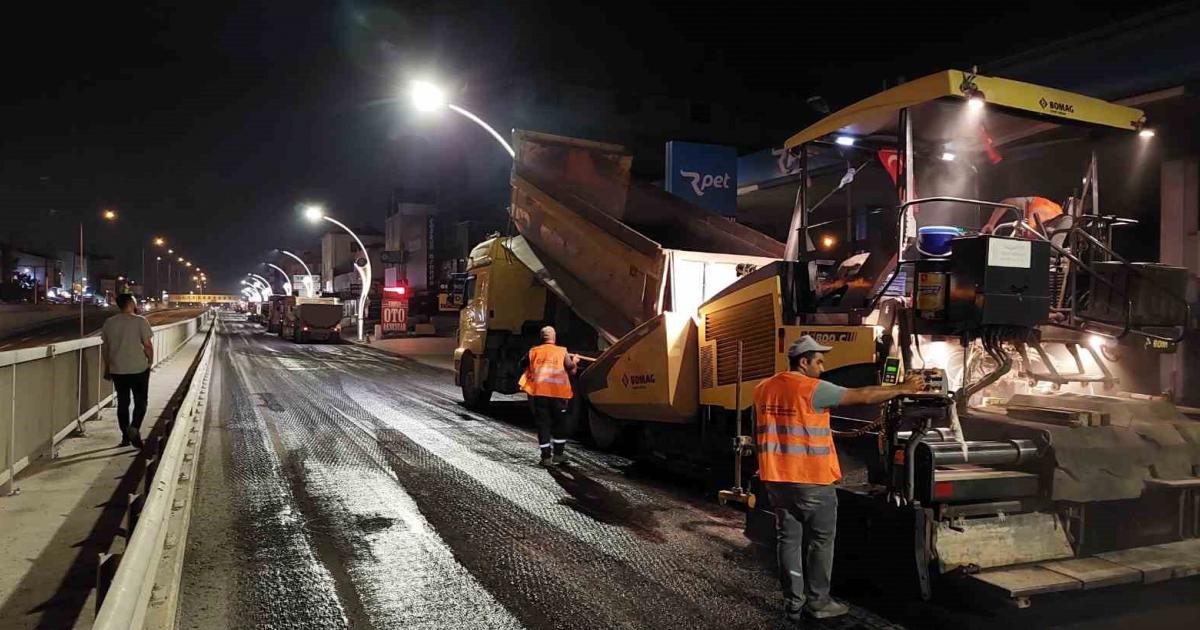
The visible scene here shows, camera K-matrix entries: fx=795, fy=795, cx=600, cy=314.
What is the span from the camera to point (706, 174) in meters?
23.1

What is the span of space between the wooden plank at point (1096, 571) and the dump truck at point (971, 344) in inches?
0.6

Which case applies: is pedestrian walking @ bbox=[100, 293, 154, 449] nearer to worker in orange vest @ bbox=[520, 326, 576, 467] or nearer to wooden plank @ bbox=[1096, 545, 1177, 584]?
worker in orange vest @ bbox=[520, 326, 576, 467]

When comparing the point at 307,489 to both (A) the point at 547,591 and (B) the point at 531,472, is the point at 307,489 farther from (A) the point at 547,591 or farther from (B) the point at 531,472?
(A) the point at 547,591

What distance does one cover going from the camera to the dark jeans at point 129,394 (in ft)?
27.3

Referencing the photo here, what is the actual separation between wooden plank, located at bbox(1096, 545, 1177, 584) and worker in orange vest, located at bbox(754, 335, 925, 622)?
1.54 m

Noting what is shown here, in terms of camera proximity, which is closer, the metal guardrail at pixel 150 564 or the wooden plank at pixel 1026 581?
the metal guardrail at pixel 150 564

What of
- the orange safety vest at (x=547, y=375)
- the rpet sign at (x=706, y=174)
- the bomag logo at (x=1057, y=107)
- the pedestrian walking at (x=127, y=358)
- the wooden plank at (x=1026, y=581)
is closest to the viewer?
the wooden plank at (x=1026, y=581)

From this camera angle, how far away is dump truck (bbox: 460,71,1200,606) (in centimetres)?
440

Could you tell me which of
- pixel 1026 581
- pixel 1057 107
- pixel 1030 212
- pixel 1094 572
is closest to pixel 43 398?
pixel 1026 581

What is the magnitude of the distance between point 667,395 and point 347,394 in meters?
9.69

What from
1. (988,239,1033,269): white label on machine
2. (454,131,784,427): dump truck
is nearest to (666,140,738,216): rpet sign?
(454,131,784,427): dump truck

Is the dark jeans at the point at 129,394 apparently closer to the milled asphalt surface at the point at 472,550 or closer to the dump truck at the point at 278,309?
the milled asphalt surface at the point at 472,550

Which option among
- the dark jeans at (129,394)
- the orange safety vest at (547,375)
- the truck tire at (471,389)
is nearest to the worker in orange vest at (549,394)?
the orange safety vest at (547,375)

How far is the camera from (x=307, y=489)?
7.27 m
